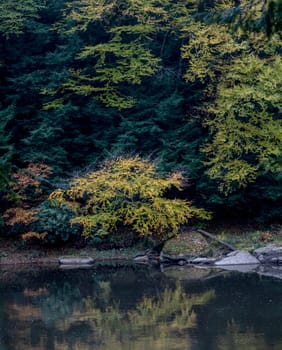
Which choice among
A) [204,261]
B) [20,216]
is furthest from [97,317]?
[20,216]

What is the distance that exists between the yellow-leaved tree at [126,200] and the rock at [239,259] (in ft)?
6.39

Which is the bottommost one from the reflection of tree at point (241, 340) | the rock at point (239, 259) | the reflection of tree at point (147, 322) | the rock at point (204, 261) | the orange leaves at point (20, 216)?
the rock at point (204, 261)

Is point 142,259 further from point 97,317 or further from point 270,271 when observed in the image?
point 97,317

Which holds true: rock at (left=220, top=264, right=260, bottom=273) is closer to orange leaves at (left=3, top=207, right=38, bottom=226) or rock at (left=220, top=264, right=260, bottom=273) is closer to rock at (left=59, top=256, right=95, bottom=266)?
rock at (left=59, top=256, right=95, bottom=266)

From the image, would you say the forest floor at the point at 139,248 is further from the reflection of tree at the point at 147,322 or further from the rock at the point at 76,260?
the reflection of tree at the point at 147,322

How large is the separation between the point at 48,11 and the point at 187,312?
17.0 m

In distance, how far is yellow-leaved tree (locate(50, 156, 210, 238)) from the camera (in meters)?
18.5

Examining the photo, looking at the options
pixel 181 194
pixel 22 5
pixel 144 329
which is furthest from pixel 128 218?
pixel 22 5

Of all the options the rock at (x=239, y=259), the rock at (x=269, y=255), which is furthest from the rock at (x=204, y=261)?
the rock at (x=269, y=255)

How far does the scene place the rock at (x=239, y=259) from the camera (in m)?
17.2

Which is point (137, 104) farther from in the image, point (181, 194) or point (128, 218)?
point (128, 218)

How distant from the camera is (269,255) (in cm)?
1720

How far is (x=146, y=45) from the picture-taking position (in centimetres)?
2314

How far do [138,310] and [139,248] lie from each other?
7.40 metres
